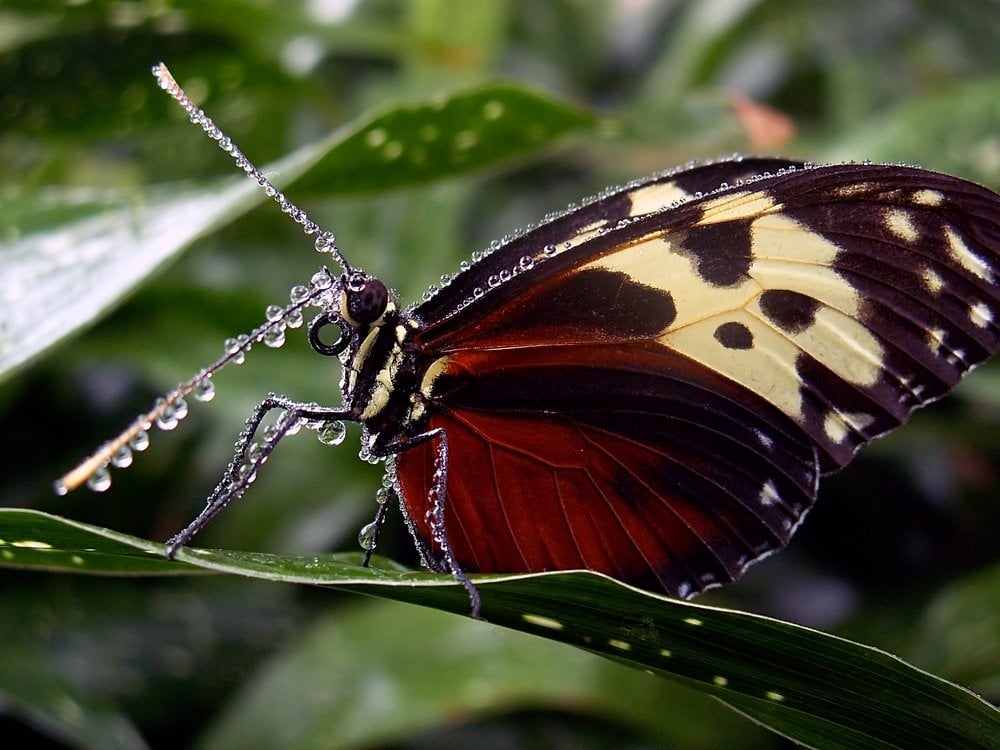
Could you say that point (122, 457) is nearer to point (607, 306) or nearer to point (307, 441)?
point (607, 306)

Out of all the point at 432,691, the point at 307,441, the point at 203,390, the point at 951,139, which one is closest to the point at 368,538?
the point at 203,390

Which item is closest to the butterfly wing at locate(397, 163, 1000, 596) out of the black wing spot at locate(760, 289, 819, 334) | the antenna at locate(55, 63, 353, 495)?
the black wing spot at locate(760, 289, 819, 334)

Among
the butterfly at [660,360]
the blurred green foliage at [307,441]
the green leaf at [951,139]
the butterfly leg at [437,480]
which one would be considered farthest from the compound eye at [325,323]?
the green leaf at [951,139]

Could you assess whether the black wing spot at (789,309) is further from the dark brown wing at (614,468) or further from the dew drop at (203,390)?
the dew drop at (203,390)

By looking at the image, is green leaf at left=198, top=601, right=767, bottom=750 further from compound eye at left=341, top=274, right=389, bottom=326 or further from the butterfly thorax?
compound eye at left=341, top=274, right=389, bottom=326

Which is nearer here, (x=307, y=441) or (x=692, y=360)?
(x=692, y=360)

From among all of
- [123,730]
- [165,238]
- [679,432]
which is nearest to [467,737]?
[123,730]

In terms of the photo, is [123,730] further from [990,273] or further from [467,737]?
[990,273]
